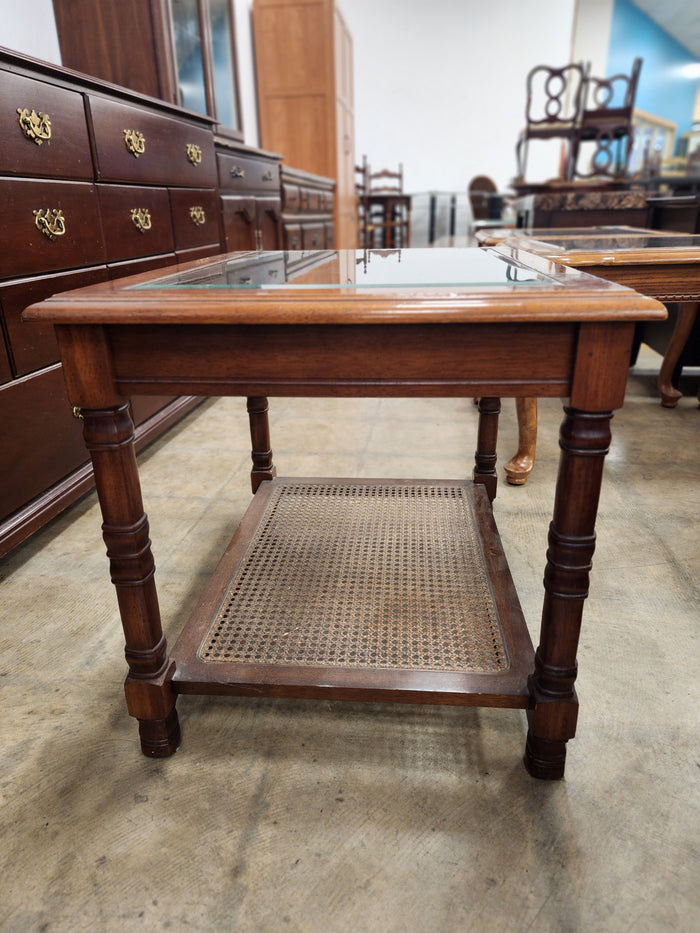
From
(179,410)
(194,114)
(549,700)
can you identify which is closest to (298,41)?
(194,114)

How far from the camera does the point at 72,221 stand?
1735mm

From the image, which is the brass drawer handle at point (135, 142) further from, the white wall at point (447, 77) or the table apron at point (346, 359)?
the white wall at point (447, 77)

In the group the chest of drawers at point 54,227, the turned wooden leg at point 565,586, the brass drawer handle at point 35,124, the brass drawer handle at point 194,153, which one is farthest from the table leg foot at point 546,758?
the brass drawer handle at point 194,153

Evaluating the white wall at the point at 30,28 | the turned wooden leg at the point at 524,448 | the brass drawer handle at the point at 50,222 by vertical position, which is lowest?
the turned wooden leg at the point at 524,448

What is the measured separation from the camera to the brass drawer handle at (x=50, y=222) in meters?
1.58

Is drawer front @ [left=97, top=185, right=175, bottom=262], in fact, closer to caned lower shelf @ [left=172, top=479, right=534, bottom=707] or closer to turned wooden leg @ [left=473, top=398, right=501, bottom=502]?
caned lower shelf @ [left=172, top=479, right=534, bottom=707]

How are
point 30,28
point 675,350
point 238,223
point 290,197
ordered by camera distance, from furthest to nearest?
point 290,197
point 238,223
point 675,350
point 30,28

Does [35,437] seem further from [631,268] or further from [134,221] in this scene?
[631,268]

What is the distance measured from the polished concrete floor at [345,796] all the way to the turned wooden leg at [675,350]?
143cm

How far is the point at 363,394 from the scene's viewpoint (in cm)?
82

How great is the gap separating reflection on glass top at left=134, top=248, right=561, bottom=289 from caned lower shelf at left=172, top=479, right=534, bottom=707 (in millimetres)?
610

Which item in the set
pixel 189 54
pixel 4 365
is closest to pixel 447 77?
pixel 189 54

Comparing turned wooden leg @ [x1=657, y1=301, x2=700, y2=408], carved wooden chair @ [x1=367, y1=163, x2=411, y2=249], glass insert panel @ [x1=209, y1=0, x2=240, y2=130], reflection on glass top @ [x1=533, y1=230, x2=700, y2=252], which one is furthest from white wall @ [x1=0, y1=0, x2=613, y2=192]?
reflection on glass top @ [x1=533, y1=230, x2=700, y2=252]

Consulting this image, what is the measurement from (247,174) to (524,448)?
2.15 m
